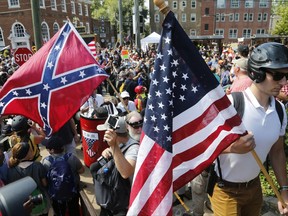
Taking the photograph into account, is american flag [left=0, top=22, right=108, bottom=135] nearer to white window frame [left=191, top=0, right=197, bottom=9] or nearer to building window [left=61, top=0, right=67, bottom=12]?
building window [left=61, top=0, right=67, bottom=12]

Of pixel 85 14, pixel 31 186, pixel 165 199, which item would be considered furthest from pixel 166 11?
pixel 85 14

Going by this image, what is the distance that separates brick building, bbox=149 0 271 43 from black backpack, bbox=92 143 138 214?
198 ft

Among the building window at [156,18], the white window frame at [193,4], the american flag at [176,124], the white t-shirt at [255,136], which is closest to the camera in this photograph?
the american flag at [176,124]

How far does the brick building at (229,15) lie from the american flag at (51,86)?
2331 inches

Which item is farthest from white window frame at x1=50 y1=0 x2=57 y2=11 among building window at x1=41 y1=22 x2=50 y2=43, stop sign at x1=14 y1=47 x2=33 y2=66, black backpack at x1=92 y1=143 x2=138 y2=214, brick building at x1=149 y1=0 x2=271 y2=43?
black backpack at x1=92 y1=143 x2=138 y2=214

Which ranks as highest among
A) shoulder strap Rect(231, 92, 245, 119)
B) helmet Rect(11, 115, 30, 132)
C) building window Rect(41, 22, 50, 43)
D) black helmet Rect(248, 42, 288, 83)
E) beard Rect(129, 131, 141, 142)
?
building window Rect(41, 22, 50, 43)

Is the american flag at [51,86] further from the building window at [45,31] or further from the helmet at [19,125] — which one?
the building window at [45,31]

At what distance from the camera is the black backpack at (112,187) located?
9.27 ft

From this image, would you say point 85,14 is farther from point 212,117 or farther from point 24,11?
point 212,117

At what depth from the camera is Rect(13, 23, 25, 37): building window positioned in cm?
3716

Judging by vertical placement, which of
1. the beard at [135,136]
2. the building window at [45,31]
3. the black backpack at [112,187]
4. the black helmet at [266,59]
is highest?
the building window at [45,31]

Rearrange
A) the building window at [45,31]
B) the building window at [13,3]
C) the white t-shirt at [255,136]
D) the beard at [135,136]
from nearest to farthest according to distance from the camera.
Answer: the white t-shirt at [255,136] < the beard at [135,136] < the building window at [13,3] < the building window at [45,31]

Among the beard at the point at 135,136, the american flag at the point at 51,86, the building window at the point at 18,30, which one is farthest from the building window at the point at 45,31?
the beard at the point at 135,136

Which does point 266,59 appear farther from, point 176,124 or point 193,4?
point 193,4
